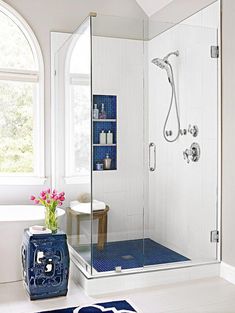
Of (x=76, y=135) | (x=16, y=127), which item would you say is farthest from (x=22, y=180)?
(x=76, y=135)

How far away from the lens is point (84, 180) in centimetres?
334

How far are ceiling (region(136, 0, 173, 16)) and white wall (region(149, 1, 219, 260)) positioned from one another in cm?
69

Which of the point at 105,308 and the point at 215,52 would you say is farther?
the point at 215,52

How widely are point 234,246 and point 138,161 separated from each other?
105 centimetres

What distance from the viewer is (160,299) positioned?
3033mm

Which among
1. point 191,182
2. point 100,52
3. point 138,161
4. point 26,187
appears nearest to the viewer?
point 100,52

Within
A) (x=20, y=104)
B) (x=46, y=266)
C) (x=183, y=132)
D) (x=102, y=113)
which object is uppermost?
(x=20, y=104)

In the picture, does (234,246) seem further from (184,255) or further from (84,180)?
(84,180)

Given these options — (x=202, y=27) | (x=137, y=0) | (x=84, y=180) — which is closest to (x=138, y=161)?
(x=84, y=180)

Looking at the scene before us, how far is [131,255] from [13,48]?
2437 millimetres

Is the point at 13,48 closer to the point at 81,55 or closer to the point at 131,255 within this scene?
the point at 81,55

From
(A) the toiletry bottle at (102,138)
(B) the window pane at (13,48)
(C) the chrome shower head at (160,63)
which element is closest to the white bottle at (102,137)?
(A) the toiletry bottle at (102,138)

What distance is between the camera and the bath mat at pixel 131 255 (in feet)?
10.6

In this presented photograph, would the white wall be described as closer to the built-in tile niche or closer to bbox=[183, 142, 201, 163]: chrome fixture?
bbox=[183, 142, 201, 163]: chrome fixture
